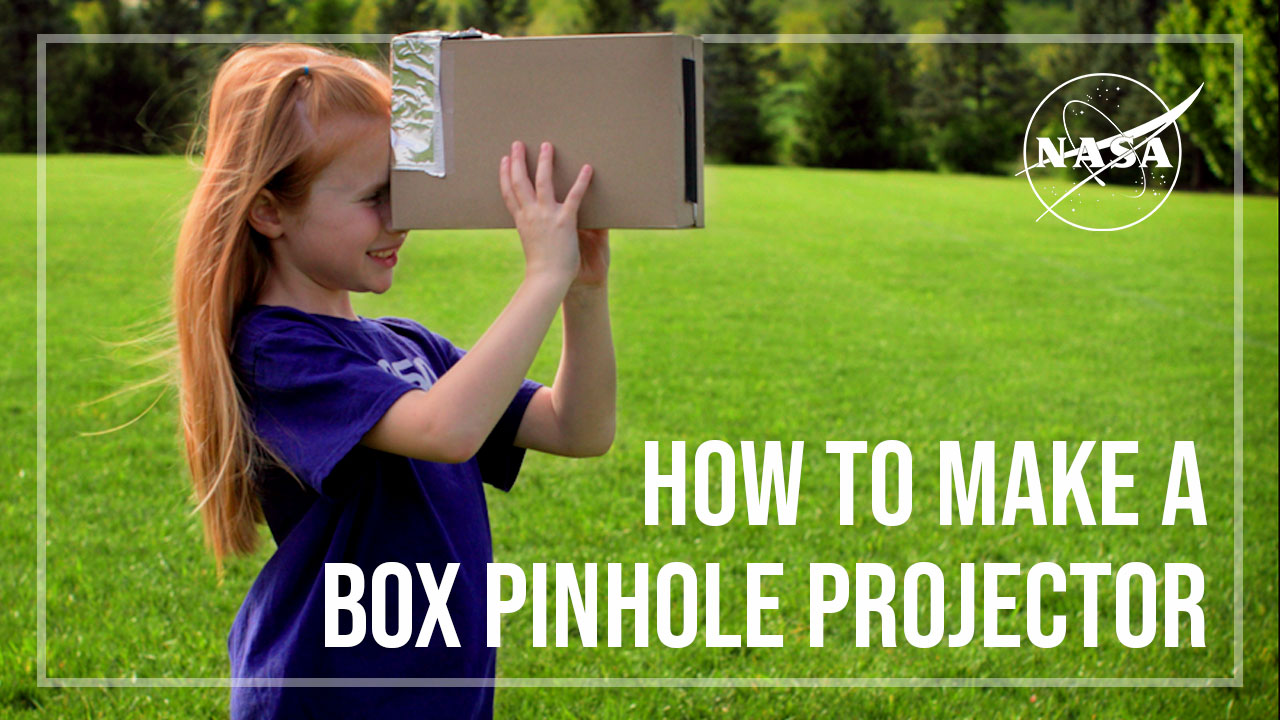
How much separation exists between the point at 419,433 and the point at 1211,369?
25.3ft

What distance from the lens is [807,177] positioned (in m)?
30.8

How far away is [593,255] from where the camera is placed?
6.08 ft

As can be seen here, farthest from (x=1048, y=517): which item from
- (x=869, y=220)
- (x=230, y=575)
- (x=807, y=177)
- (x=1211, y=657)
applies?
(x=807, y=177)

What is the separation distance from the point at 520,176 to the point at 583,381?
0.47 meters

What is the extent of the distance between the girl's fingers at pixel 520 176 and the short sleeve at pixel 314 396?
304mm

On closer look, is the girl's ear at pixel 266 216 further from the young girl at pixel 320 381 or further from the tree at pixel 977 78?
the tree at pixel 977 78

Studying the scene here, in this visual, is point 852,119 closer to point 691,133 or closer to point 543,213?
point 691,133

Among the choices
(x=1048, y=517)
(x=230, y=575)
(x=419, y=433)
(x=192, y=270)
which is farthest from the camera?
(x=1048, y=517)

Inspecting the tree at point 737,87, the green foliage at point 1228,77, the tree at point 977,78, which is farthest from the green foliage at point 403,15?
the green foliage at point 1228,77

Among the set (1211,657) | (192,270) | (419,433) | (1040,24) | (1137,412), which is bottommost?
(1211,657)

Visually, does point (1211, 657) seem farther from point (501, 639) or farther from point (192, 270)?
point (192, 270)

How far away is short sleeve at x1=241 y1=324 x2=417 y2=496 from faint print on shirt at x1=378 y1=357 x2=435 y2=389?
0.32ft

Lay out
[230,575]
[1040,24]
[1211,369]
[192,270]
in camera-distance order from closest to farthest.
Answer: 1. [192,270]
2. [230,575]
3. [1211,369]
4. [1040,24]

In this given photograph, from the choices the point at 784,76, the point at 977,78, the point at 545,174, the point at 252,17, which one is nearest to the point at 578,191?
the point at 545,174
